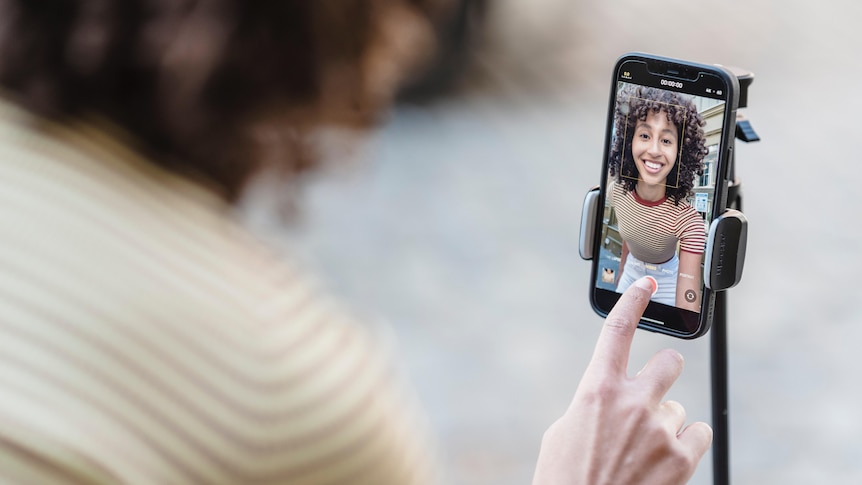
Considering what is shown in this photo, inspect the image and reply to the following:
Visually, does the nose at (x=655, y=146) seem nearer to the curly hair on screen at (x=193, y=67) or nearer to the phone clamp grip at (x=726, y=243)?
the phone clamp grip at (x=726, y=243)

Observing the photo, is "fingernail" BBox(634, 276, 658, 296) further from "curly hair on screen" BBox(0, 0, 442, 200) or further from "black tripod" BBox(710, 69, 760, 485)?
"curly hair on screen" BBox(0, 0, 442, 200)

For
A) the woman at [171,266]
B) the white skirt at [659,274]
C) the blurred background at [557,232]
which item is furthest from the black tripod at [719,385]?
the blurred background at [557,232]

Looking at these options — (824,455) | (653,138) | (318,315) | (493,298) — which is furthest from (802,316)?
(318,315)

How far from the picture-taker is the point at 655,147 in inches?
22.3

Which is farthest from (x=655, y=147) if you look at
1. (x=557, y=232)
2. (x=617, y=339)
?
(x=557, y=232)

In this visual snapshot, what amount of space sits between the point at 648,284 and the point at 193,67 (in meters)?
0.29

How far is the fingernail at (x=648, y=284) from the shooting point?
0.55 m

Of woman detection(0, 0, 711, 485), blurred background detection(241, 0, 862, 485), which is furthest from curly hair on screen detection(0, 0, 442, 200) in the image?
blurred background detection(241, 0, 862, 485)

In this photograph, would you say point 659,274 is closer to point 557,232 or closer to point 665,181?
point 665,181

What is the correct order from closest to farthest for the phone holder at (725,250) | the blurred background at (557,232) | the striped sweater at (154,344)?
1. the striped sweater at (154,344)
2. the phone holder at (725,250)
3. the blurred background at (557,232)

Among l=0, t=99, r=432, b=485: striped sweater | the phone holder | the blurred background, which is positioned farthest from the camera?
the blurred background

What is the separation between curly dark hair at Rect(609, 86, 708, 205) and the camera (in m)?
0.54

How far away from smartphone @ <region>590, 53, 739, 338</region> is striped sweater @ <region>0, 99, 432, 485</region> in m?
0.20

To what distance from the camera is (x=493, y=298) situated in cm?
217
